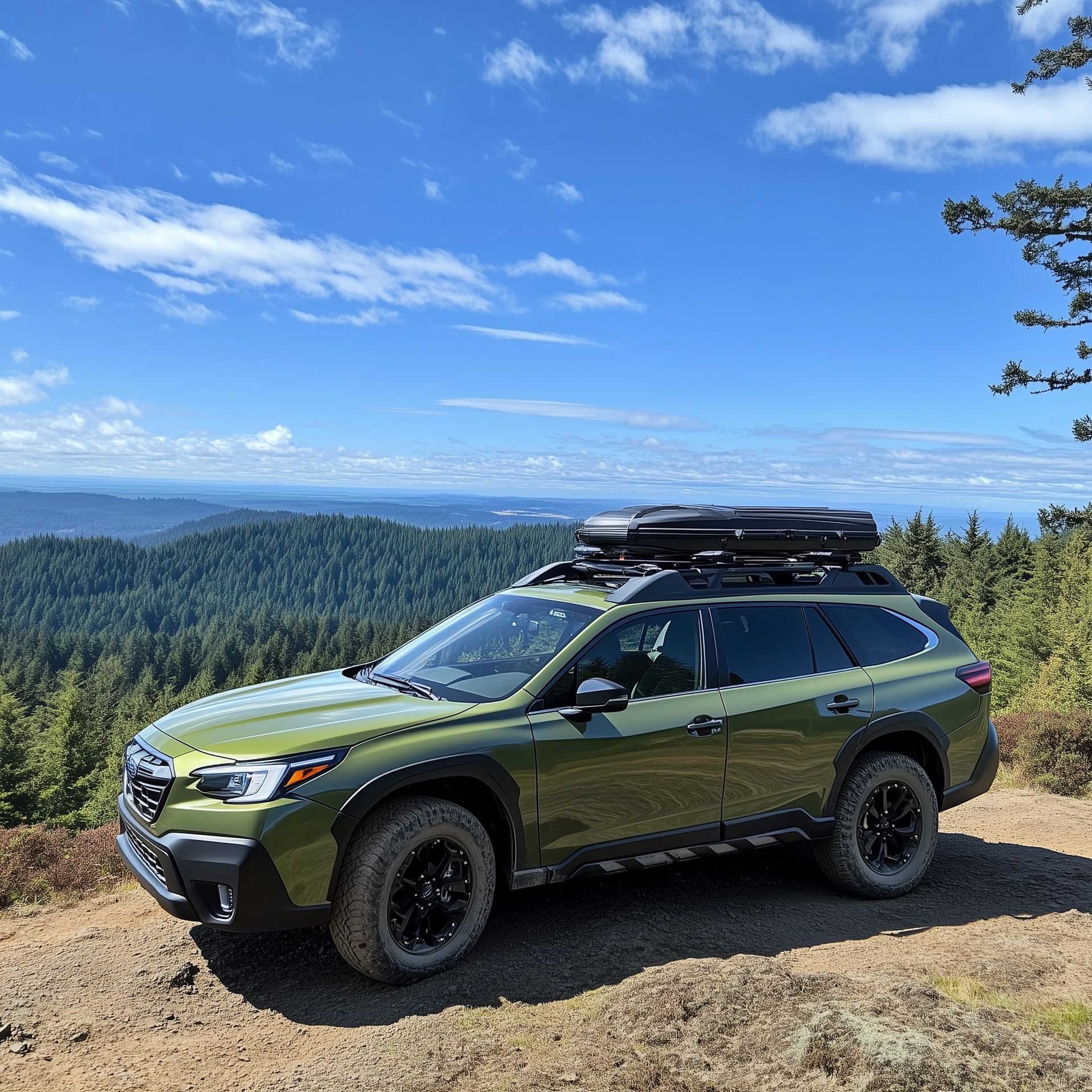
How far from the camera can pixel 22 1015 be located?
4.18 meters

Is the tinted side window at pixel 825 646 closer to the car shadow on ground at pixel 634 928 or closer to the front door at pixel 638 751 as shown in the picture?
the front door at pixel 638 751

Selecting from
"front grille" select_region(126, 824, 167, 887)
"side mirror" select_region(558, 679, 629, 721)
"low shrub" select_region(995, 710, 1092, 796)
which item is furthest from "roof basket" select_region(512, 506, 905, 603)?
"low shrub" select_region(995, 710, 1092, 796)

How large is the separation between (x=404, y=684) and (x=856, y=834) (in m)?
3.08

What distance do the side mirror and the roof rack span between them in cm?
65

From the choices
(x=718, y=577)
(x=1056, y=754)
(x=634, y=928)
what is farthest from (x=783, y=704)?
(x=1056, y=754)

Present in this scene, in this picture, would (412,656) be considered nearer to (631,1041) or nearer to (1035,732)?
(631,1041)

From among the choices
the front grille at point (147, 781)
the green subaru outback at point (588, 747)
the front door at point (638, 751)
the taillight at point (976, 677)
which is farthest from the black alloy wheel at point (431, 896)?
the taillight at point (976, 677)

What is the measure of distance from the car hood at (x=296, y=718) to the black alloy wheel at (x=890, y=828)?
9.72 feet

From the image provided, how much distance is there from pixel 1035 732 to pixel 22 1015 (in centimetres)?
1126

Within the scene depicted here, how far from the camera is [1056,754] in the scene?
35.9 ft

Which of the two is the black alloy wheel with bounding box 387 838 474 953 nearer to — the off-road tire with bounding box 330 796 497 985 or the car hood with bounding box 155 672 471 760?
the off-road tire with bounding box 330 796 497 985

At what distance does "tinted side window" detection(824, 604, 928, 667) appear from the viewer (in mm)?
5969

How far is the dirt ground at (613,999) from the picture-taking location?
→ 3.37 metres

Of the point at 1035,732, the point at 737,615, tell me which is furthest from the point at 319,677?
the point at 1035,732
